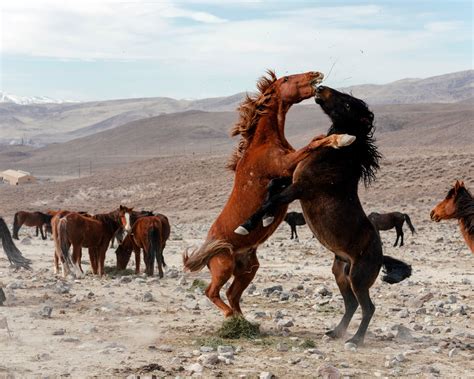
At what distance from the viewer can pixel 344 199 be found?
339 inches

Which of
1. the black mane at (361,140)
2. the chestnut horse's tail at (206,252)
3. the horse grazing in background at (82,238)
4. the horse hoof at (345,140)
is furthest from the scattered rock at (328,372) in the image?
the horse grazing in background at (82,238)

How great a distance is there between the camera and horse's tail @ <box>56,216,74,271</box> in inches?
646

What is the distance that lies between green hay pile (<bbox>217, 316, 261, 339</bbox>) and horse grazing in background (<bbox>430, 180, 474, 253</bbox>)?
322cm

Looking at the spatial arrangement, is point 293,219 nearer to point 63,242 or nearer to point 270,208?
point 63,242

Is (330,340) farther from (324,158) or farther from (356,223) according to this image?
(324,158)

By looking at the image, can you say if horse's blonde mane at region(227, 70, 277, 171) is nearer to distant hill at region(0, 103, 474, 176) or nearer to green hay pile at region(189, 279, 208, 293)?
green hay pile at region(189, 279, 208, 293)

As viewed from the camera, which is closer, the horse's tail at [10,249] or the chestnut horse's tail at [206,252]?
the chestnut horse's tail at [206,252]

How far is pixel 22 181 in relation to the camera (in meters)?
67.9

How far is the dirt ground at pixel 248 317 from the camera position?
24.8 ft

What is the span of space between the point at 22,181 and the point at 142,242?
5392 centimetres

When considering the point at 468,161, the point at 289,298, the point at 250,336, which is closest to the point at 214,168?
the point at 468,161

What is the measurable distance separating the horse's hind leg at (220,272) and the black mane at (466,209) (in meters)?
3.34

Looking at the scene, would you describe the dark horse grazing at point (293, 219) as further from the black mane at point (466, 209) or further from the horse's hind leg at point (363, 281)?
the horse's hind leg at point (363, 281)

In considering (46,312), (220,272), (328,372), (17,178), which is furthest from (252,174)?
(17,178)
